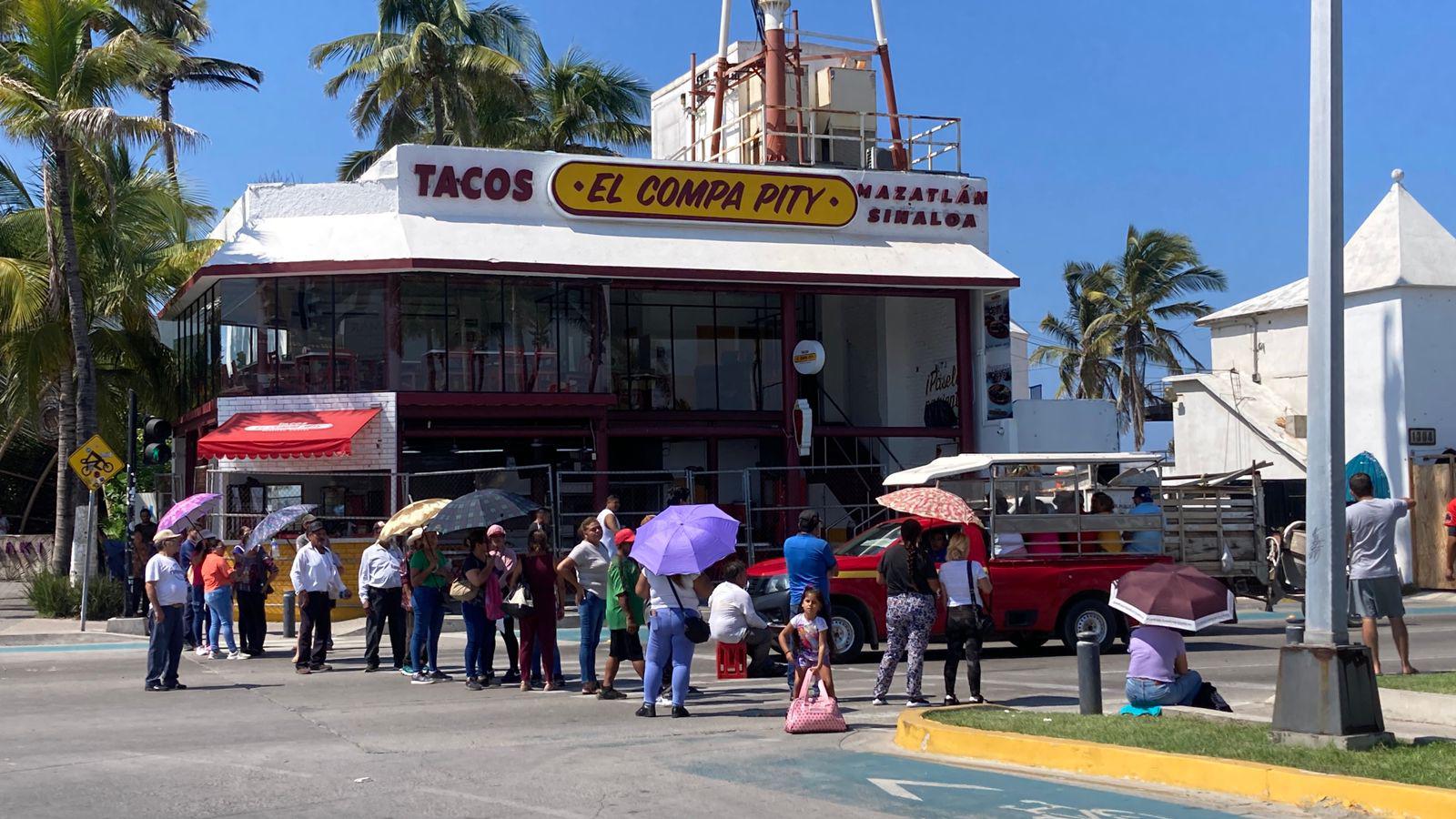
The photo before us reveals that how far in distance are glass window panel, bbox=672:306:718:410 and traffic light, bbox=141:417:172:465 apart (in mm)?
11325

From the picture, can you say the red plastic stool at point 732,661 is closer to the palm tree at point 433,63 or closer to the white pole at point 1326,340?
the white pole at point 1326,340

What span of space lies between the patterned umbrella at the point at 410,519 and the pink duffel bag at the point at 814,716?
21.0 feet

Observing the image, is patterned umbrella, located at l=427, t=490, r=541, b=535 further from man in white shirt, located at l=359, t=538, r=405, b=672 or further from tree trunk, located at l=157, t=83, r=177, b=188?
tree trunk, located at l=157, t=83, r=177, b=188

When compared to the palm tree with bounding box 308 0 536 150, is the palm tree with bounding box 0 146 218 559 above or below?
below

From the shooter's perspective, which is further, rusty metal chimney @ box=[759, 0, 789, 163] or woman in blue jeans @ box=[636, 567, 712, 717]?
rusty metal chimney @ box=[759, 0, 789, 163]

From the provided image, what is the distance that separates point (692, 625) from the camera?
13.0 metres

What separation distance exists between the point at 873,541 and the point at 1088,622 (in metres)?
2.81

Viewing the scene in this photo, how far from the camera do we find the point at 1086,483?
20.4m

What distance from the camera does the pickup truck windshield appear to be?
18094 mm

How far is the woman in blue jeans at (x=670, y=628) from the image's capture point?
1307cm

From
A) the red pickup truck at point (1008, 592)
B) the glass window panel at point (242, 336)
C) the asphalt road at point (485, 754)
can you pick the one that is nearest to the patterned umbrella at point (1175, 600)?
the asphalt road at point (485, 754)

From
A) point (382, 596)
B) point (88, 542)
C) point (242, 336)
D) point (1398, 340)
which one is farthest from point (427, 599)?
point (1398, 340)

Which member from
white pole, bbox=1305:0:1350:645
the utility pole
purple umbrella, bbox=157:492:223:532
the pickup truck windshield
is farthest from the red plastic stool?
purple umbrella, bbox=157:492:223:532

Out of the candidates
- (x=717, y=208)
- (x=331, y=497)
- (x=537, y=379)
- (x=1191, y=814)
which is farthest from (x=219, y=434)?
(x=1191, y=814)
